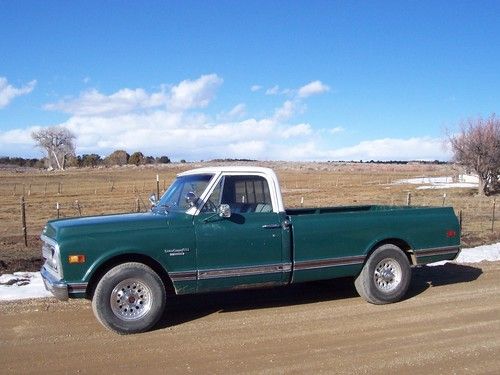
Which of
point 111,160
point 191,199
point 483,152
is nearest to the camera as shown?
point 191,199

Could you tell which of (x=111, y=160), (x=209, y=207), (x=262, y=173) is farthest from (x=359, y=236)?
(x=111, y=160)

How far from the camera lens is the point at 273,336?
239 inches

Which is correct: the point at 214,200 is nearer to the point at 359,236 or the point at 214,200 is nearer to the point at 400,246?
the point at 359,236

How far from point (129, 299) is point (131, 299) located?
0.9 inches

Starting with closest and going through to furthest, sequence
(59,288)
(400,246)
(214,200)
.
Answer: (59,288) < (214,200) < (400,246)

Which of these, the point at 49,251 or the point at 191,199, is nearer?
the point at 49,251

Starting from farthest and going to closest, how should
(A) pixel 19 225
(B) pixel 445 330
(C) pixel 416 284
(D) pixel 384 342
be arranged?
(A) pixel 19 225 → (C) pixel 416 284 → (B) pixel 445 330 → (D) pixel 384 342

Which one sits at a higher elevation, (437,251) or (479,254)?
(437,251)

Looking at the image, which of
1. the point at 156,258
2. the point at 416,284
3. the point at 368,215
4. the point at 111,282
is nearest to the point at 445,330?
the point at 368,215

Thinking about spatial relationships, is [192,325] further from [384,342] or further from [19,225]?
[19,225]

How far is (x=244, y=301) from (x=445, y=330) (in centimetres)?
267

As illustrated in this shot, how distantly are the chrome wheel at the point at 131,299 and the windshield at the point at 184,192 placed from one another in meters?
1.16

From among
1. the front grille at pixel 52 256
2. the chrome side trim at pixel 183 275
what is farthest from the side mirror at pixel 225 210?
the front grille at pixel 52 256

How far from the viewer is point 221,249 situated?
6656 mm
